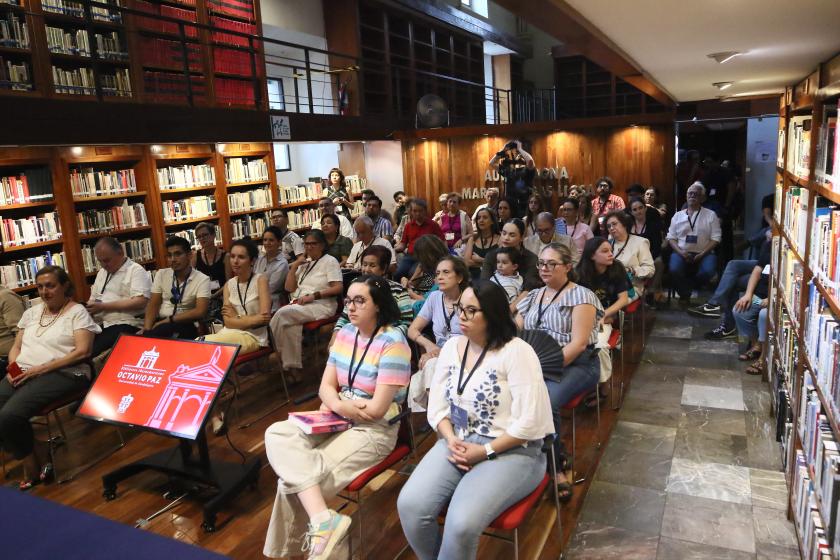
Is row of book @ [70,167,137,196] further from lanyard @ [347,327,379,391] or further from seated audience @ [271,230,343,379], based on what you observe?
lanyard @ [347,327,379,391]

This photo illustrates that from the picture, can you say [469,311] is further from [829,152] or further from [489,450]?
[829,152]

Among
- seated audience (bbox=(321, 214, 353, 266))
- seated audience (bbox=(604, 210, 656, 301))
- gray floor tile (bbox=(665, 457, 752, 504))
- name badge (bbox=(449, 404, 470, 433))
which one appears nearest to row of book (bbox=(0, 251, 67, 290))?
seated audience (bbox=(321, 214, 353, 266))

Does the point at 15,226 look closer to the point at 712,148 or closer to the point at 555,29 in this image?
the point at 555,29

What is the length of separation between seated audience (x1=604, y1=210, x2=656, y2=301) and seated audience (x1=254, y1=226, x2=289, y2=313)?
9.34ft

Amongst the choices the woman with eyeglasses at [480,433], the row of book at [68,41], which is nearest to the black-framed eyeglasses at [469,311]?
the woman with eyeglasses at [480,433]

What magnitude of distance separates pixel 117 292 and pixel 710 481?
14.0ft

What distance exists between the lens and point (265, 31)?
995 centimetres

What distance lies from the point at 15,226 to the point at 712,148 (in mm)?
9552

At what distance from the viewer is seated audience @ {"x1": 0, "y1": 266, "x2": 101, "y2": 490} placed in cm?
362

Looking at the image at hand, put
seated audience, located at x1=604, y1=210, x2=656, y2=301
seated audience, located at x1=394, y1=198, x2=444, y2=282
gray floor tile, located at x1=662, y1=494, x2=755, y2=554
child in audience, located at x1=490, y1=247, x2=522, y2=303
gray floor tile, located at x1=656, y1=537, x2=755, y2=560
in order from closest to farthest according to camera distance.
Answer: gray floor tile, located at x1=656, y1=537, x2=755, y2=560, gray floor tile, located at x1=662, y1=494, x2=755, y2=554, child in audience, located at x1=490, y1=247, x2=522, y2=303, seated audience, located at x1=604, y1=210, x2=656, y2=301, seated audience, located at x1=394, y1=198, x2=444, y2=282

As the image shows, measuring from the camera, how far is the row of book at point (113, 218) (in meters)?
6.46

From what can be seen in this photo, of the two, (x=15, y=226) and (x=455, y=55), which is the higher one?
(x=455, y=55)

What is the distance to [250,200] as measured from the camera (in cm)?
852

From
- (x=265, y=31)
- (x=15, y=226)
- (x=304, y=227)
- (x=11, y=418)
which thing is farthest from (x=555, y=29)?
(x=265, y=31)
